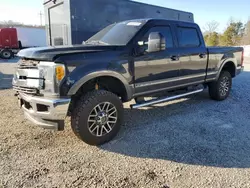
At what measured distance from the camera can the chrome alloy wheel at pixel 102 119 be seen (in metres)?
3.58

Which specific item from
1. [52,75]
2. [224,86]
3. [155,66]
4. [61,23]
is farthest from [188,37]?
[61,23]

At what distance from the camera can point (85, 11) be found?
26.4ft

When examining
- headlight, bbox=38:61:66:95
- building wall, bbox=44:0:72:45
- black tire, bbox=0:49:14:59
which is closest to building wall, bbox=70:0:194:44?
building wall, bbox=44:0:72:45

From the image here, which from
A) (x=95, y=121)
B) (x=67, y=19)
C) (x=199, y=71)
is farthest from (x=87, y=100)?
(x=67, y=19)

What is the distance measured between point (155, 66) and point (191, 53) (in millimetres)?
1238

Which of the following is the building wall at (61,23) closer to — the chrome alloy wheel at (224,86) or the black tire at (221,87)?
the black tire at (221,87)

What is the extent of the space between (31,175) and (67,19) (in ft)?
20.3

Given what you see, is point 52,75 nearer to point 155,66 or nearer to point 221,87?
point 155,66

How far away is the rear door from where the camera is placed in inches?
195

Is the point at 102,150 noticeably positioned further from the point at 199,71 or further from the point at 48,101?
the point at 199,71

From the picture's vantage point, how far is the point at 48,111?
3246 millimetres

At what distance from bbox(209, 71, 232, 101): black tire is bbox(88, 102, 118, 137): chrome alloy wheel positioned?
11.2ft

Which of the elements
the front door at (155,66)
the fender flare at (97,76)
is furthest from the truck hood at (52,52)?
the front door at (155,66)

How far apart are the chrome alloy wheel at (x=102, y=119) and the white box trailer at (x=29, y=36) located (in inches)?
917
